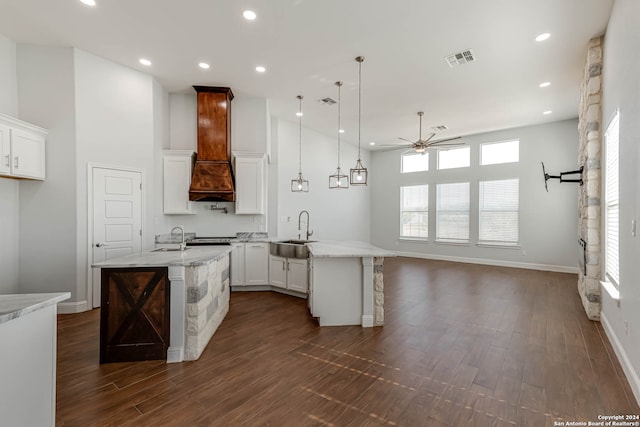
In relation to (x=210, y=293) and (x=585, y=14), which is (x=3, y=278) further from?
(x=585, y=14)

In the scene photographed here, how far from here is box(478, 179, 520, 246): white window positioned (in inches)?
→ 280

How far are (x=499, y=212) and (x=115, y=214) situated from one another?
27.5 feet

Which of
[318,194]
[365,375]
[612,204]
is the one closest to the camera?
[365,375]

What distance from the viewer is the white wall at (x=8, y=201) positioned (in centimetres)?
353

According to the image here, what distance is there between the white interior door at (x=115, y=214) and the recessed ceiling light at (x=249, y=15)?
9.43 ft

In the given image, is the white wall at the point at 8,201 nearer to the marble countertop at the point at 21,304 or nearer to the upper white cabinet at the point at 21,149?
the upper white cabinet at the point at 21,149

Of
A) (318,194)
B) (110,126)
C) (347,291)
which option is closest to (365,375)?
(347,291)

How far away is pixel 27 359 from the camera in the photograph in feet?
4.56

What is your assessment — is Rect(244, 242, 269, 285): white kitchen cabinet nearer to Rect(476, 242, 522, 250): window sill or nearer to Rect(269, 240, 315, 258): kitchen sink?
Rect(269, 240, 315, 258): kitchen sink

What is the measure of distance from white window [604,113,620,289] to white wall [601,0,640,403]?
0.22 meters

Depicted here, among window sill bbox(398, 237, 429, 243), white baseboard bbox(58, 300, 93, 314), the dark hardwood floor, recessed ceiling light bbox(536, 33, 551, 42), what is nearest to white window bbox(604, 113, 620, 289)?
the dark hardwood floor

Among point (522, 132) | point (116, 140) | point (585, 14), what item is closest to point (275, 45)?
point (116, 140)

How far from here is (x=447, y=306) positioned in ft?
13.6

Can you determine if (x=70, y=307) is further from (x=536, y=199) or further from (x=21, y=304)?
(x=536, y=199)
